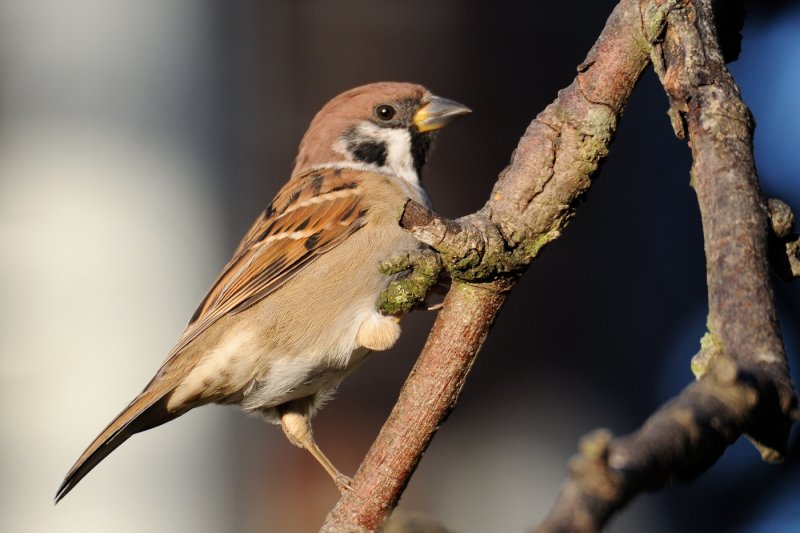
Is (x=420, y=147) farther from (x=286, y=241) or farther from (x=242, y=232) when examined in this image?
(x=242, y=232)

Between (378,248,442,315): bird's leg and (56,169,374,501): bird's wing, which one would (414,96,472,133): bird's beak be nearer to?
(56,169,374,501): bird's wing

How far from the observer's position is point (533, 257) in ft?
6.48

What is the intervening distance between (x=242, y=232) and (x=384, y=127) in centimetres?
242

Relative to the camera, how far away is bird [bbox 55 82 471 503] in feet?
10.3

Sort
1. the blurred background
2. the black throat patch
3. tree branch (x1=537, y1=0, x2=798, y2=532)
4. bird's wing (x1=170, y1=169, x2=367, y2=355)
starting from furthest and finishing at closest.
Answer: the blurred background < the black throat patch < bird's wing (x1=170, y1=169, x2=367, y2=355) < tree branch (x1=537, y1=0, x2=798, y2=532)

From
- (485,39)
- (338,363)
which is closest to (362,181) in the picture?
(338,363)

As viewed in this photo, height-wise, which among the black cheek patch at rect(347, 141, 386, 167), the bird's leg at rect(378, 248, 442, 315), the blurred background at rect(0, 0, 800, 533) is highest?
the bird's leg at rect(378, 248, 442, 315)

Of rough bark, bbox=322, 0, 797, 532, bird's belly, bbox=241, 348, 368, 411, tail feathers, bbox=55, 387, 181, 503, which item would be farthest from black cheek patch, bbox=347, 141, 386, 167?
rough bark, bbox=322, 0, 797, 532

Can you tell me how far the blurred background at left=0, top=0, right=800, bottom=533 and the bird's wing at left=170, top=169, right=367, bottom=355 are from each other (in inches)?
88.5

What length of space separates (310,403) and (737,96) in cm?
205

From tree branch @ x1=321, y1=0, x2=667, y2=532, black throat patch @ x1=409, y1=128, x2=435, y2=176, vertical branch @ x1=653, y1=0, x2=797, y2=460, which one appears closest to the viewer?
vertical branch @ x1=653, y1=0, x2=797, y2=460

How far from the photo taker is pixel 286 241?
3.50m

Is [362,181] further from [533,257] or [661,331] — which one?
[661,331]

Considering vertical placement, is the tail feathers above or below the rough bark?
below
